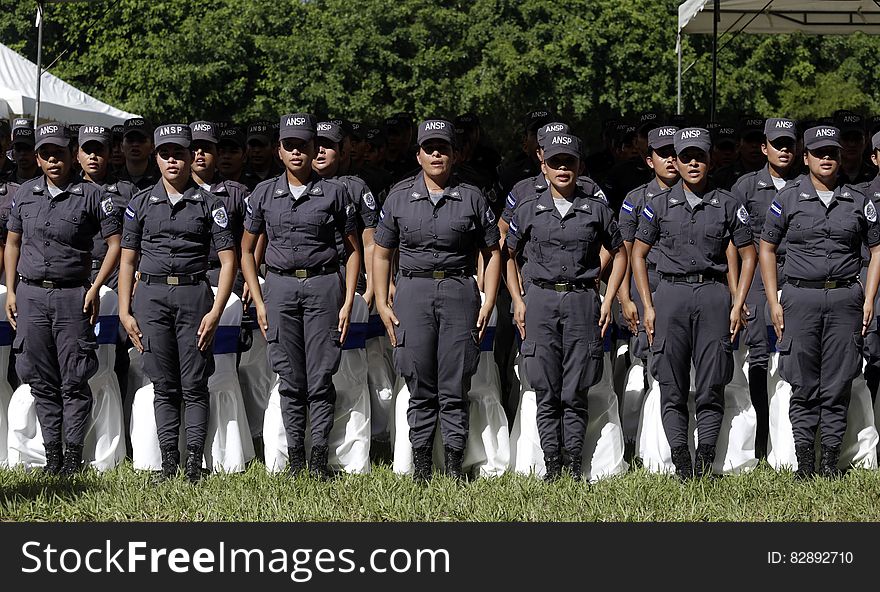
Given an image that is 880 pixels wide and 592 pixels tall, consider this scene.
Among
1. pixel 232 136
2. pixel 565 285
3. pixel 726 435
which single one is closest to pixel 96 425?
pixel 232 136

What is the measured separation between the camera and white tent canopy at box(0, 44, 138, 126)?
15109 mm

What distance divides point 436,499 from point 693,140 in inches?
102

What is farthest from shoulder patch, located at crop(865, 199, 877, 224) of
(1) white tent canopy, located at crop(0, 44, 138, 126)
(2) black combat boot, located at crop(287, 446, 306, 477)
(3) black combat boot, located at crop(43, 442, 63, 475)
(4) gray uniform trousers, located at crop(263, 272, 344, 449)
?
(1) white tent canopy, located at crop(0, 44, 138, 126)

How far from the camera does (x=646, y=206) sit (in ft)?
24.6

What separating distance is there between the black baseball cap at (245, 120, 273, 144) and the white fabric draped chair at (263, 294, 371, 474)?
87.9 inches

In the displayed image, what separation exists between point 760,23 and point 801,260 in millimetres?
9596

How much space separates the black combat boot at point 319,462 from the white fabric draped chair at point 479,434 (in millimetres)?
484

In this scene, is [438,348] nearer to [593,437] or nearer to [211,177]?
[593,437]

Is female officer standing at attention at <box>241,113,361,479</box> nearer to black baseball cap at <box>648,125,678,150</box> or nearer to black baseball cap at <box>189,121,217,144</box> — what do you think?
black baseball cap at <box>189,121,217,144</box>

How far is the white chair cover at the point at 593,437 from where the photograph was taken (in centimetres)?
762

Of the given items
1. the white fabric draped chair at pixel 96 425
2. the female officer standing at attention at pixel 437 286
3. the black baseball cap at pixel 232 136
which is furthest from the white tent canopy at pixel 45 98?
the female officer standing at attention at pixel 437 286

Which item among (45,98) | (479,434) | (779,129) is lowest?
(479,434)

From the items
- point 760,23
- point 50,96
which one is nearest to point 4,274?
point 50,96

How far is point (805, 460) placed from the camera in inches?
295
